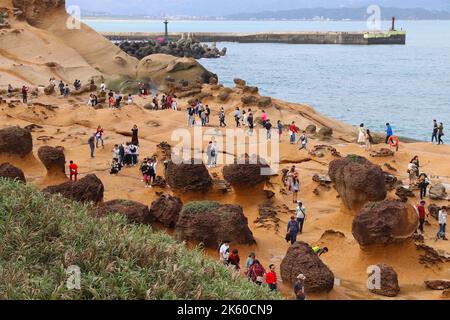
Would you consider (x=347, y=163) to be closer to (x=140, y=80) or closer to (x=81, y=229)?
(x=81, y=229)

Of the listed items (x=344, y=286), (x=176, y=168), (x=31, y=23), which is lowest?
(x=344, y=286)

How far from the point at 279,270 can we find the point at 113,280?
264 inches

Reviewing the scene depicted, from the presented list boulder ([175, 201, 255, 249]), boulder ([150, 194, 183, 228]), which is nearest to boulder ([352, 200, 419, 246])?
boulder ([175, 201, 255, 249])

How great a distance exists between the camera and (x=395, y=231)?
1542 cm

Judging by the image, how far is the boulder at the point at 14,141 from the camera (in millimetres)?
22719

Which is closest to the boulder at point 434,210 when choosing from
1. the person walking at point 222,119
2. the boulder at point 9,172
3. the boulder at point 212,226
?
the boulder at point 212,226

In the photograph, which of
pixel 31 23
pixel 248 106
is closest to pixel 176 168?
pixel 248 106

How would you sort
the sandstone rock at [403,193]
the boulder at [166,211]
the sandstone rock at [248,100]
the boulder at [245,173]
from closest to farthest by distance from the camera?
1. the boulder at [166,211]
2. the boulder at [245,173]
3. the sandstone rock at [403,193]
4. the sandstone rock at [248,100]

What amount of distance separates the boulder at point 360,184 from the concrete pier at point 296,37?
105 m

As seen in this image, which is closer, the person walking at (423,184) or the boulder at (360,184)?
the boulder at (360,184)

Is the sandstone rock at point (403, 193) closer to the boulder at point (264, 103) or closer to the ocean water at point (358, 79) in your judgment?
the boulder at point (264, 103)

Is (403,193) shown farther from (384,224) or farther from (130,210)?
(130,210)

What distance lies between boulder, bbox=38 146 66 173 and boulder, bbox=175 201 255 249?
721 centimetres

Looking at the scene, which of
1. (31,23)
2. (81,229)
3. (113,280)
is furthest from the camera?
(31,23)
